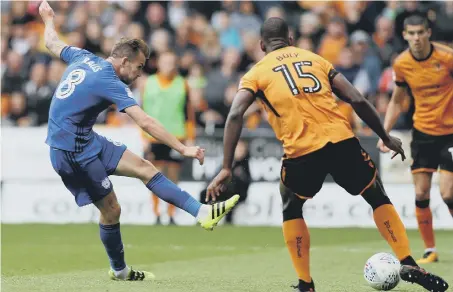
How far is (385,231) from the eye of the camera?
8.02 m

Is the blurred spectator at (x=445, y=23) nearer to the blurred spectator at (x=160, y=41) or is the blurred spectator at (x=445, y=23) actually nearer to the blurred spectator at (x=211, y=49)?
the blurred spectator at (x=211, y=49)

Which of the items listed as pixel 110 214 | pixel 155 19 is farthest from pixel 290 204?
pixel 155 19

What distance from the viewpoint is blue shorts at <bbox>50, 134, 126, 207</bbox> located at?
345 inches

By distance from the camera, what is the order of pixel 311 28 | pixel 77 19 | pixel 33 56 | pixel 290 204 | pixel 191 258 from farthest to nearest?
1. pixel 77 19
2. pixel 33 56
3. pixel 311 28
4. pixel 191 258
5. pixel 290 204

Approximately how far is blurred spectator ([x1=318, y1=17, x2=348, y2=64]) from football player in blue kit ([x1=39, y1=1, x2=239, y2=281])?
31.5ft

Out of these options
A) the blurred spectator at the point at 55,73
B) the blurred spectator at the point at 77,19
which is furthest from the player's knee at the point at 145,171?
the blurred spectator at the point at 77,19

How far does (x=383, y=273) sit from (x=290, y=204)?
0.93 meters

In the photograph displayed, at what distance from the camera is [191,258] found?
456 inches

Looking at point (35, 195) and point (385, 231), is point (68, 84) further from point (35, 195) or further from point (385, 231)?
point (35, 195)

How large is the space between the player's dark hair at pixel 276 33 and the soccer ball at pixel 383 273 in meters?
1.92

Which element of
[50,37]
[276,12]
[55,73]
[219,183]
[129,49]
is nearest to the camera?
[219,183]

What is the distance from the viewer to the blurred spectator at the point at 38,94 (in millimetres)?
18219

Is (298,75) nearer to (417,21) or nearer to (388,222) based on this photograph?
(388,222)

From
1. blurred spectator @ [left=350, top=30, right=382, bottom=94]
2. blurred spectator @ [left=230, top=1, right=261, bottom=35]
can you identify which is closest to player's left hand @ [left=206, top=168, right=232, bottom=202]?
blurred spectator @ [left=350, top=30, right=382, bottom=94]
